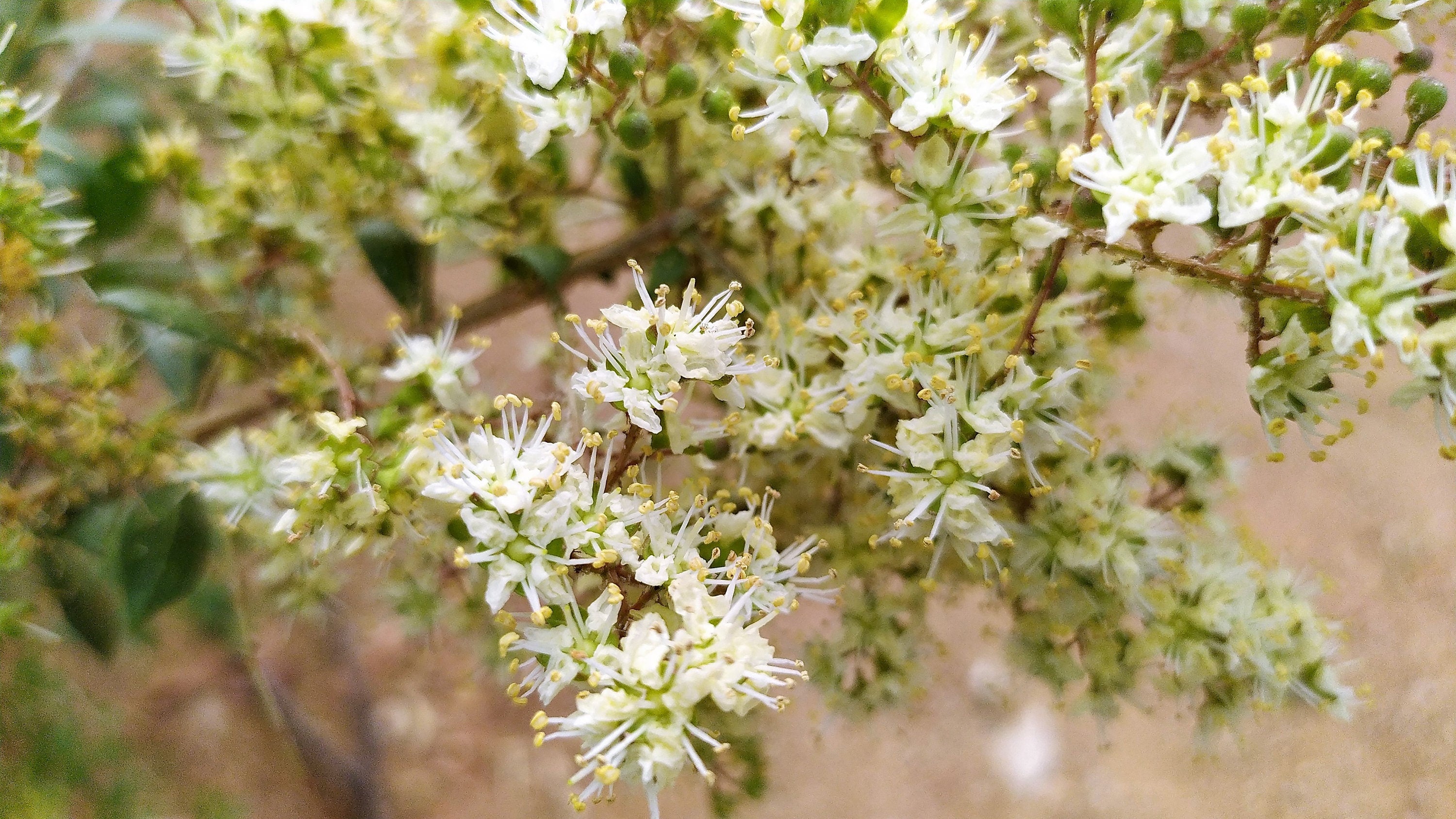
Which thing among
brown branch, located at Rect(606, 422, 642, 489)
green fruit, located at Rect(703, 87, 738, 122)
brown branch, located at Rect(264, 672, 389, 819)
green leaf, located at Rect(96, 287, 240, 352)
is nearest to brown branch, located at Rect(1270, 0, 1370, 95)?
green fruit, located at Rect(703, 87, 738, 122)

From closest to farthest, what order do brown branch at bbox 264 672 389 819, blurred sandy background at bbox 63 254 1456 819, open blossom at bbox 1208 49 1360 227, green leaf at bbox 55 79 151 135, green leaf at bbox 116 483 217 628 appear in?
open blossom at bbox 1208 49 1360 227 → green leaf at bbox 116 483 217 628 → green leaf at bbox 55 79 151 135 → blurred sandy background at bbox 63 254 1456 819 → brown branch at bbox 264 672 389 819

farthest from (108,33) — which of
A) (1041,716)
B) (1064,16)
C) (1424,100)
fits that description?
(1041,716)

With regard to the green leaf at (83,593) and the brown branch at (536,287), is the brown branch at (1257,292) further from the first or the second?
the green leaf at (83,593)

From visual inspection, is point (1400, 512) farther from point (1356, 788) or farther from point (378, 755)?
point (378, 755)

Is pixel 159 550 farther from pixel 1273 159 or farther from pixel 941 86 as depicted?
pixel 1273 159

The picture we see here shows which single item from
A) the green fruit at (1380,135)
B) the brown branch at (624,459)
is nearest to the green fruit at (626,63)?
the brown branch at (624,459)

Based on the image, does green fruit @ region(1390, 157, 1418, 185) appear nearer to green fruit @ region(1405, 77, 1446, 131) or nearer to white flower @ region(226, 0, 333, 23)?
green fruit @ region(1405, 77, 1446, 131)
